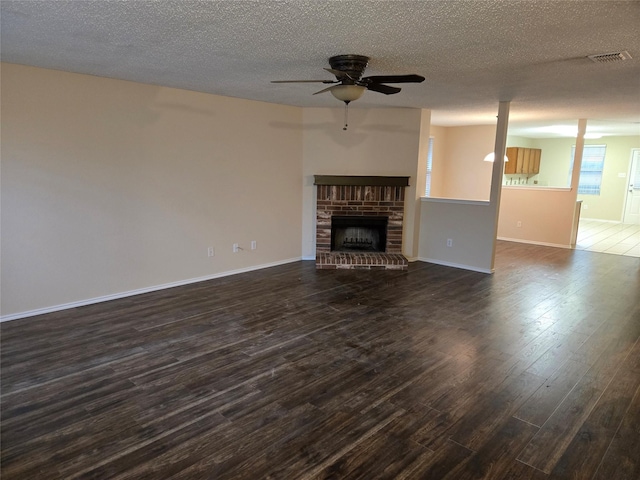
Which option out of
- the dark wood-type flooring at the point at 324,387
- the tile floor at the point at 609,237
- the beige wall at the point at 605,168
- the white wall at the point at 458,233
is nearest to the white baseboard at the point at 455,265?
the white wall at the point at 458,233

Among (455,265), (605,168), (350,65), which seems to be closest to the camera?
(350,65)

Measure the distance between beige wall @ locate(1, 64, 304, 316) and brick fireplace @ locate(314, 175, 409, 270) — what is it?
75 cm

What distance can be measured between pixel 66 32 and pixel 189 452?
2.76 meters

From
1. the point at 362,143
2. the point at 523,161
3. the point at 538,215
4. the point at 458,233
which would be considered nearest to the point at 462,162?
the point at 538,215

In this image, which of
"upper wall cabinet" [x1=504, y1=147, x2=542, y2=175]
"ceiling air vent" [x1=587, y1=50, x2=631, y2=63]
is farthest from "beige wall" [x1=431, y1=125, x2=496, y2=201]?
"ceiling air vent" [x1=587, y1=50, x2=631, y2=63]

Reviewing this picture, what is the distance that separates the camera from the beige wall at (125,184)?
12.1ft

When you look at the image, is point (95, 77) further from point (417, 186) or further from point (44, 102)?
point (417, 186)

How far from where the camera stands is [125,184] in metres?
4.31

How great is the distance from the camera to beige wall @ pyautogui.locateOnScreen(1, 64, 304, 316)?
369 centimetres

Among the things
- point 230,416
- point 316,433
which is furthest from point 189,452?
point 316,433

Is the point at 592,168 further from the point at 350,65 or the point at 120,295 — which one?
the point at 120,295

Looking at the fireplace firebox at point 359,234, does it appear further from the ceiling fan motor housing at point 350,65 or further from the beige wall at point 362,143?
the ceiling fan motor housing at point 350,65

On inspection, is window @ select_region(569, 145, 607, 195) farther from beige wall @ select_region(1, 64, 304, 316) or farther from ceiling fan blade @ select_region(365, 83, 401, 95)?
ceiling fan blade @ select_region(365, 83, 401, 95)

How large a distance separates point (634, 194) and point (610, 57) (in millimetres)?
9451
